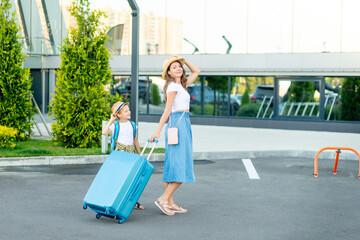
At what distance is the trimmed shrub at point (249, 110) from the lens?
2275cm

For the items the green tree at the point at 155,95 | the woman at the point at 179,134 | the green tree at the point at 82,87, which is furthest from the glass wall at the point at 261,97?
the woman at the point at 179,134

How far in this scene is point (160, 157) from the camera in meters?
12.3

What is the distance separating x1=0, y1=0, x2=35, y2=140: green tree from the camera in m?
13.6

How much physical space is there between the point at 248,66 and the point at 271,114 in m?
2.19

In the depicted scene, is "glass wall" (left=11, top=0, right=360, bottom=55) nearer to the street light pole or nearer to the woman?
the street light pole

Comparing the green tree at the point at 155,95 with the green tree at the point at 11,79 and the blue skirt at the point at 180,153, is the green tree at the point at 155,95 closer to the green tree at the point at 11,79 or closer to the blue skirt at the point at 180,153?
the green tree at the point at 11,79

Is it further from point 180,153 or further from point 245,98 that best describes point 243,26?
point 180,153

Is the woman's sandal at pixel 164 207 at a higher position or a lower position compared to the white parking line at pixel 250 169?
higher

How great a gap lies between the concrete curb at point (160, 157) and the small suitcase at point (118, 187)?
547 centimetres

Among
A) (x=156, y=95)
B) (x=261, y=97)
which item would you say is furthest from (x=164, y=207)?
(x=156, y=95)

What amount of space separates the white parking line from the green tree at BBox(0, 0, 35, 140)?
576 centimetres

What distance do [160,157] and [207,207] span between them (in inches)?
206

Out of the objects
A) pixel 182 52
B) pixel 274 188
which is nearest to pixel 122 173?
pixel 274 188

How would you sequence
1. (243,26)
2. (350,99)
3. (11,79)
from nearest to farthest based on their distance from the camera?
1. (11,79)
2. (350,99)
3. (243,26)
